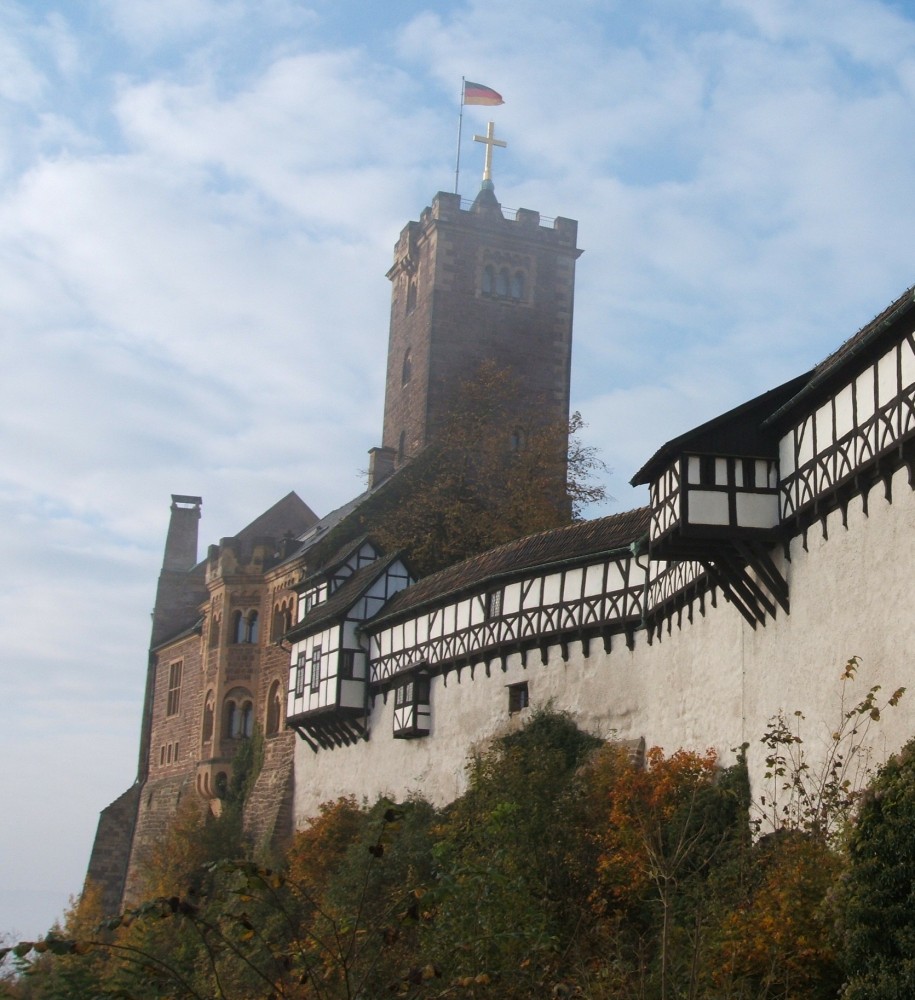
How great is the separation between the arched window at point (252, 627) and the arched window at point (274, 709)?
290cm

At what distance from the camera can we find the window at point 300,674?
4181cm

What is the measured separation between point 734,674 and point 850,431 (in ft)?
17.6

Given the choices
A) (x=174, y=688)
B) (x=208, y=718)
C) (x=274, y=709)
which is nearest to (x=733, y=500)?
(x=274, y=709)

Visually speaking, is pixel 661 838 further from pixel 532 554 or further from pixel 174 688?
pixel 174 688

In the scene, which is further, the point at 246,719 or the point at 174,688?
the point at 174,688

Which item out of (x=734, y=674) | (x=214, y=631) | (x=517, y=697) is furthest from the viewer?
(x=214, y=631)

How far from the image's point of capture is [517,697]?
103 feet

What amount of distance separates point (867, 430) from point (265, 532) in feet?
131

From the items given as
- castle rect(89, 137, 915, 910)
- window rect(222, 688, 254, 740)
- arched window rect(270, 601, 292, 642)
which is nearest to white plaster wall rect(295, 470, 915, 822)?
castle rect(89, 137, 915, 910)

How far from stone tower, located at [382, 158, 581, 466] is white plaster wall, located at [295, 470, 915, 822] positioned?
692 inches

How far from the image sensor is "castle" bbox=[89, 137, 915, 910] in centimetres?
1973

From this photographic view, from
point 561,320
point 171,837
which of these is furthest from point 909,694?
point 561,320

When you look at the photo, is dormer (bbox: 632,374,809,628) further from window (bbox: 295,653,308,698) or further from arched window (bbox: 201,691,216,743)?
arched window (bbox: 201,691,216,743)

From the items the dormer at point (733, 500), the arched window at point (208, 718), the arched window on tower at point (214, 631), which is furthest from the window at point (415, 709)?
the arched window on tower at point (214, 631)
